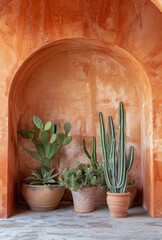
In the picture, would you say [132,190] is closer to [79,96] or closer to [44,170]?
[44,170]

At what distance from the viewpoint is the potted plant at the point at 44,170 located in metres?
5.86

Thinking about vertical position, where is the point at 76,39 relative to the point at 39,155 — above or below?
above

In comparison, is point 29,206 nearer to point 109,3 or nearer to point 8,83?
point 8,83

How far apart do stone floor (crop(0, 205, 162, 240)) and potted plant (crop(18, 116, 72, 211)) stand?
0.62 ft

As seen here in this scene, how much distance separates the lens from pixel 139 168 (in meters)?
6.51

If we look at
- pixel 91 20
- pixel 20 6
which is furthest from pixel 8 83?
pixel 91 20

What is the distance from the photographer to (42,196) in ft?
19.1

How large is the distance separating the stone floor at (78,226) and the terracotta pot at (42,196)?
0.44 ft

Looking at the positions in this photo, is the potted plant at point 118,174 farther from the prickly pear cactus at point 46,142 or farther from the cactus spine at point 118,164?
the prickly pear cactus at point 46,142

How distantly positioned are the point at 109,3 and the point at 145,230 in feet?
11.0

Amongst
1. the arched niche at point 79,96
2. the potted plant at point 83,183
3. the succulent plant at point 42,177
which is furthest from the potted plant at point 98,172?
the succulent plant at point 42,177

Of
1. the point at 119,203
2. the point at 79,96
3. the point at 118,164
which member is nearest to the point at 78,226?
the point at 119,203

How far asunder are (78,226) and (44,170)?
1437 millimetres

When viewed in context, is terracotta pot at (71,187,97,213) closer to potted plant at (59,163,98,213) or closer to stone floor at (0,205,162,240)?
potted plant at (59,163,98,213)
